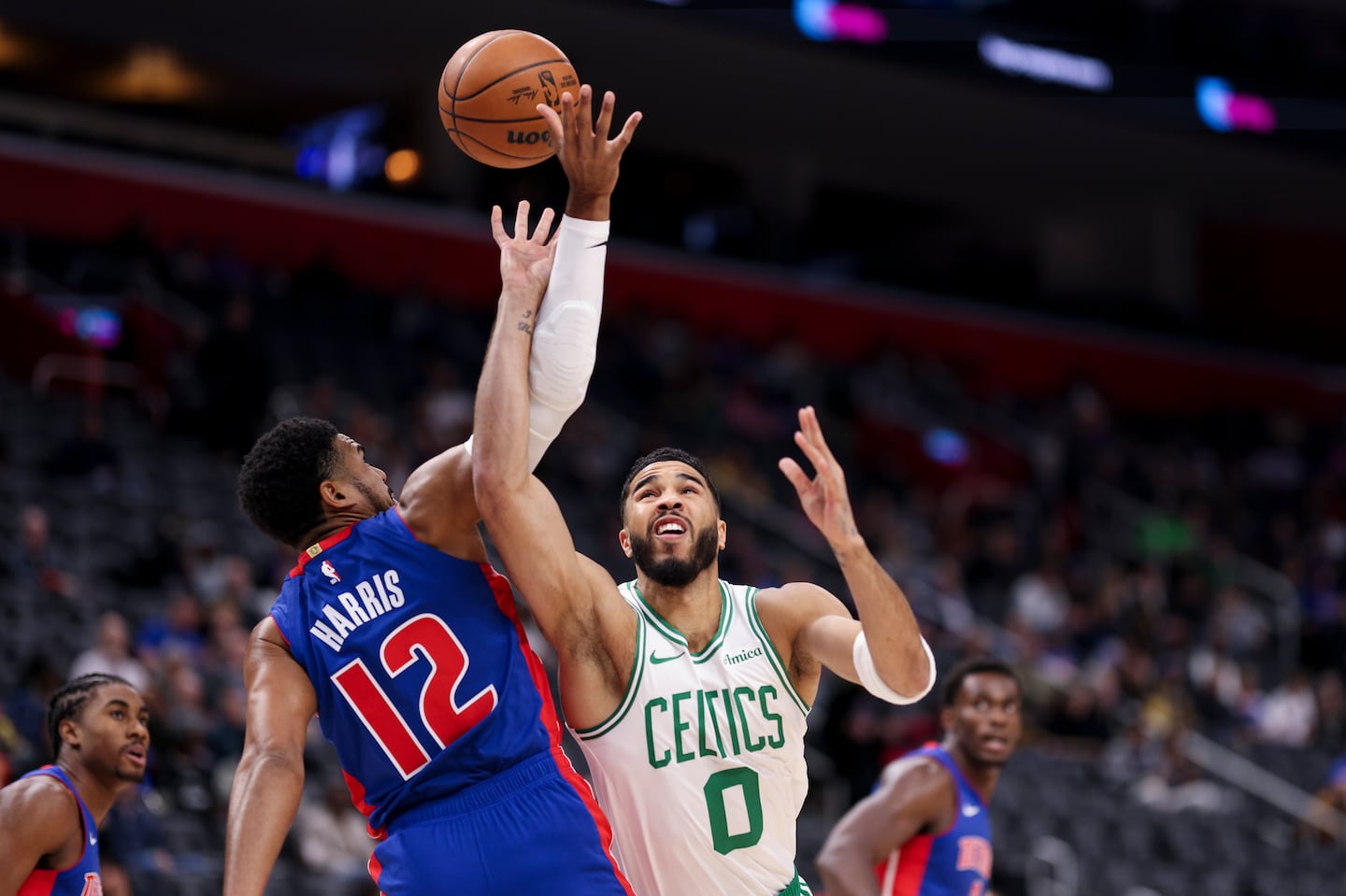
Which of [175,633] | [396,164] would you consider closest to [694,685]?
[175,633]

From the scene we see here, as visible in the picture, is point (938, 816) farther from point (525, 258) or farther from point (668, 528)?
point (525, 258)

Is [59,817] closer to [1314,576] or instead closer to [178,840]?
[178,840]

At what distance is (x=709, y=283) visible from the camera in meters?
21.6

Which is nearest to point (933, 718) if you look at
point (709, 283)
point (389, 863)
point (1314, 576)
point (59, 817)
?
point (59, 817)

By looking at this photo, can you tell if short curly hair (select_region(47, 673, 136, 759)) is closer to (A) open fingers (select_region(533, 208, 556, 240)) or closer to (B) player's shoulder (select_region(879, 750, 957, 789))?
(A) open fingers (select_region(533, 208, 556, 240))

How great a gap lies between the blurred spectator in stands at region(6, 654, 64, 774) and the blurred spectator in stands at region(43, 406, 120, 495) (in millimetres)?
3450

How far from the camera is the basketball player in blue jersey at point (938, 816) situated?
5523 mm

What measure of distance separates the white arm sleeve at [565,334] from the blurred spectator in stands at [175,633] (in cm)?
620

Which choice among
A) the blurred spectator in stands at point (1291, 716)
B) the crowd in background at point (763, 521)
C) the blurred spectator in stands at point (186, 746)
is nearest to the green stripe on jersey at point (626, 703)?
the crowd in background at point (763, 521)

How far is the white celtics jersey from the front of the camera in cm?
418

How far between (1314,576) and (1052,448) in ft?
11.6

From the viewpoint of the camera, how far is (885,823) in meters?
5.58

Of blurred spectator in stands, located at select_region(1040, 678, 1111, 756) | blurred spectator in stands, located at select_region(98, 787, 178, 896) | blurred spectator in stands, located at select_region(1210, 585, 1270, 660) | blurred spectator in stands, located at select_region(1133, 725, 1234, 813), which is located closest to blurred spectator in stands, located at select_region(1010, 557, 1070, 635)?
blurred spectator in stands, located at select_region(1040, 678, 1111, 756)

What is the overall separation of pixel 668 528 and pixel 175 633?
20.9 ft
